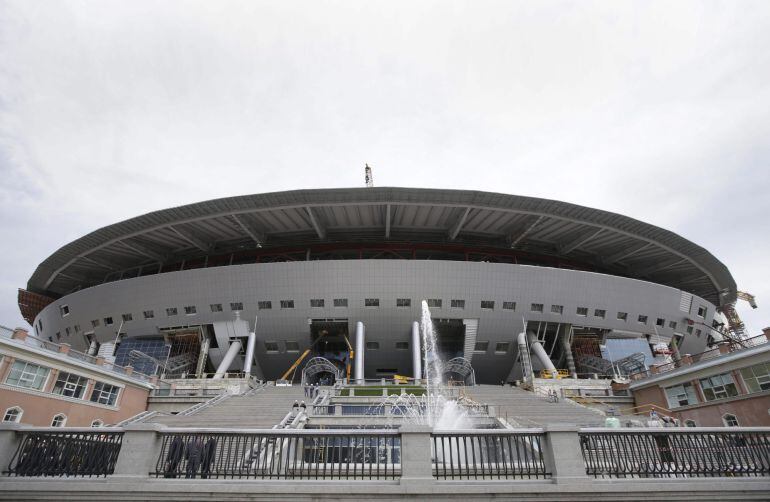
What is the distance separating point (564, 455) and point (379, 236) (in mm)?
38980

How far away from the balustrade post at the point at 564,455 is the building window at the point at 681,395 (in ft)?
81.9

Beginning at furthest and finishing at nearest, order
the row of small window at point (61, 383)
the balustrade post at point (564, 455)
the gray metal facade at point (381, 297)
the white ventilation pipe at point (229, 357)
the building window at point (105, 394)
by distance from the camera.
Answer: the white ventilation pipe at point (229, 357) < the gray metal facade at point (381, 297) < the building window at point (105, 394) < the row of small window at point (61, 383) < the balustrade post at point (564, 455)

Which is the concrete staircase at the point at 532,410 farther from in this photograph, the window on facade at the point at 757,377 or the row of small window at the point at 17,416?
the row of small window at the point at 17,416

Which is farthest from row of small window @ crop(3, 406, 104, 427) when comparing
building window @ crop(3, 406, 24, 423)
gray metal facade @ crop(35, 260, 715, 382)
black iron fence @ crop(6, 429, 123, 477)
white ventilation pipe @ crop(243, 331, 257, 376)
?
gray metal facade @ crop(35, 260, 715, 382)

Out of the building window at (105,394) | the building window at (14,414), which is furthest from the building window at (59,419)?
the building window at (105,394)

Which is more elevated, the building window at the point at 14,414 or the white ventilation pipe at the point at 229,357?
the white ventilation pipe at the point at 229,357

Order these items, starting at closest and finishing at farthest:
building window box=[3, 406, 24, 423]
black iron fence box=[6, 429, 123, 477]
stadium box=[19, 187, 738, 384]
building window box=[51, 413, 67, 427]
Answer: black iron fence box=[6, 429, 123, 477], building window box=[3, 406, 24, 423], building window box=[51, 413, 67, 427], stadium box=[19, 187, 738, 384]

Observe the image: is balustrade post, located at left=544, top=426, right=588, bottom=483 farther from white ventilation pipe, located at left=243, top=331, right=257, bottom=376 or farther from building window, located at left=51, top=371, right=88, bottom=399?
white ventilation pipe, located at left=243, top=331, right=257, bottom=376

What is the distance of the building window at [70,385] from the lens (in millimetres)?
25531

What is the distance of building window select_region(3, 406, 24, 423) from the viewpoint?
22047 mm

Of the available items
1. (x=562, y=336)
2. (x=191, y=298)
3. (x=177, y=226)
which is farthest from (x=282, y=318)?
(x=562, y=336)

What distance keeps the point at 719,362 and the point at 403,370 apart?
97.1ft

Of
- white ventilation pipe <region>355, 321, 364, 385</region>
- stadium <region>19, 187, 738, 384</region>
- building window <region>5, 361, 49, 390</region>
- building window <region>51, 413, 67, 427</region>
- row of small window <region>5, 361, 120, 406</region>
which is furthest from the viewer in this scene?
stadium <region>19, 187, 738, 384</region>

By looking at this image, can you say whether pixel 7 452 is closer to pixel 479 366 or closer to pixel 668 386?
pixel 668 386
